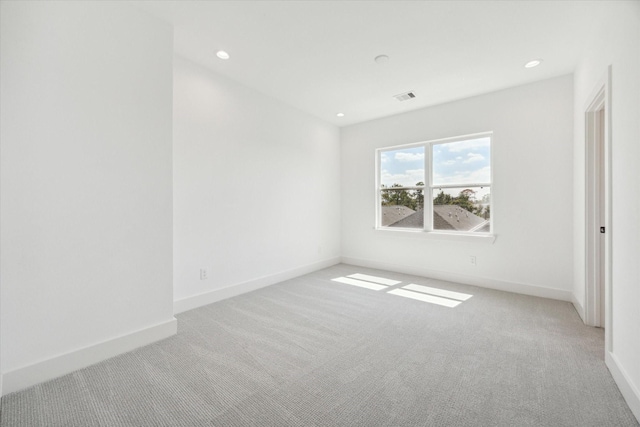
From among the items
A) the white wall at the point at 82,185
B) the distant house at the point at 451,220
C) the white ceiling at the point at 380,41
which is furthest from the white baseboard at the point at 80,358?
the distant house at the point at 451,220

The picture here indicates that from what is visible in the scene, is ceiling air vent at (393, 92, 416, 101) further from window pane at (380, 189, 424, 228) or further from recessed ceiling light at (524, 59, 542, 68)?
window pane at (380, 189, 424, 228)

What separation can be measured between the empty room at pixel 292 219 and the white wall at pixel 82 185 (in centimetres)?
1

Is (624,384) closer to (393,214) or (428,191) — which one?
(428,191)

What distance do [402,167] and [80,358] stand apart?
4.58m

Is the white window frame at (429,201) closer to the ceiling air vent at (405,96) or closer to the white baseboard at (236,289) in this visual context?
the ceiling air vent at (405,96)

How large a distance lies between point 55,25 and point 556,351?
4.38 m

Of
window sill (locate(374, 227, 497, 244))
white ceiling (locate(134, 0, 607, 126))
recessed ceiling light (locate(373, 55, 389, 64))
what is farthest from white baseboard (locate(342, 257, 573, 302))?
recessed ceiling light (locate(373, 55, 389, 64))

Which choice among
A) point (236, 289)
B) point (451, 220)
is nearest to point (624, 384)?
point (451, 220)

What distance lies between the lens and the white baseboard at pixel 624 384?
4.85ft

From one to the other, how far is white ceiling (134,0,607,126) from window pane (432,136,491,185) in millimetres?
734

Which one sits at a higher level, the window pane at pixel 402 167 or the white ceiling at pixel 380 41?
the white ceiling at pixel 380 41

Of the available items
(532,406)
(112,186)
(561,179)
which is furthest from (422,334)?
(112,186)

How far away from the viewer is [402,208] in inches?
186

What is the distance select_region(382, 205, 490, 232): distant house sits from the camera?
13.0 feet
